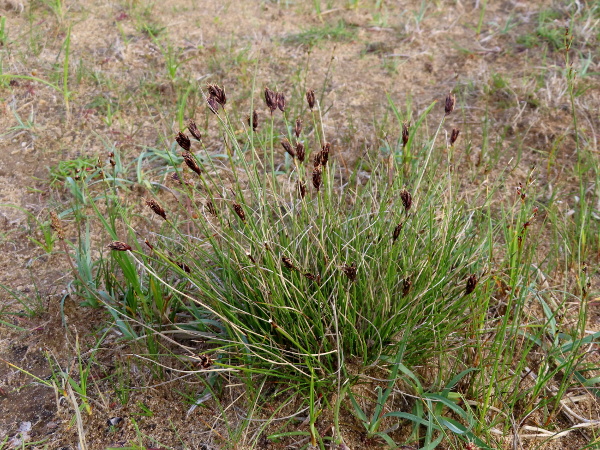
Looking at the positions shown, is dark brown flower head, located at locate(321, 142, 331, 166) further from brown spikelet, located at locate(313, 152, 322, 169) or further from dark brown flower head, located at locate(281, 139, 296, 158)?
dark brown flower head, located at locate(281, 139, 296, 158)

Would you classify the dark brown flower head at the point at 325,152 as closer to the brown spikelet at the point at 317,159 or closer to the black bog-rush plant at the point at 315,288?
the brown spikelet at the point at 317,159

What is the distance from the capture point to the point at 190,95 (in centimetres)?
312

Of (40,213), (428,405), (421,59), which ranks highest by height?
(421,59)

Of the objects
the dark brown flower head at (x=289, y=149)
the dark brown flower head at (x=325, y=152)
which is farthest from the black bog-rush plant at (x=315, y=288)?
the dark brown flower head at (x=325, y=152)

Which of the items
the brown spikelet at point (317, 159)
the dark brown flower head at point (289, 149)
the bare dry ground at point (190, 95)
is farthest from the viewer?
the bare dry ground at point (190, 95)

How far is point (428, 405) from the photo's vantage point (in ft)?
5.18

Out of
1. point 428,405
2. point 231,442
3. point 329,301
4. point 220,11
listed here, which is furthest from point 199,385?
point 220,11

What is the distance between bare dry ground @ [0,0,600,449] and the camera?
1.78 metres

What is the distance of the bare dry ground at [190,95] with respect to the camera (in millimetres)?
1780

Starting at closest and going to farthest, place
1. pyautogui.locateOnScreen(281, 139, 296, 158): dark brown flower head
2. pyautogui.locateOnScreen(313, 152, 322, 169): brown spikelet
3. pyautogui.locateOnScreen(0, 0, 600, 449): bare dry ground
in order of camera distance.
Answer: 1. pyautogui.locateOnScreen(313, 152, 322, 169): brown spikelet
2. pyautogui.locateOnScreen(281, 139, 296, 158): dark brown flower head
3. pyautogui.locateOnScreen(0, 0, 600, 449): bare dry ground

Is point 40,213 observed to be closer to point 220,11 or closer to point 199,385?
point 199,385

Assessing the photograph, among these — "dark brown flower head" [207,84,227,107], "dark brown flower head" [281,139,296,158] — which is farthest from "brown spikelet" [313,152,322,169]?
"dark brown flower head" [207,84,227,107]

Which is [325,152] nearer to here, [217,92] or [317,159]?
[317,159]

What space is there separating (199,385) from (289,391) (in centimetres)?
30
